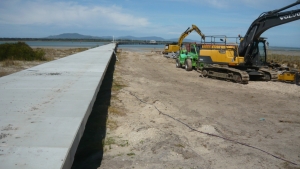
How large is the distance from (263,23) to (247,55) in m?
1.85

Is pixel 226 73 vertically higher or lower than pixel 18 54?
lower

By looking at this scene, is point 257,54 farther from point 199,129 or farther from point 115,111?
point 115,111

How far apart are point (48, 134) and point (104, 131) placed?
3176 millimetres

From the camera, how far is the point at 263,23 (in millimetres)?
15023

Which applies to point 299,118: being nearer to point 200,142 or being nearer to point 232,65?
point 200,142

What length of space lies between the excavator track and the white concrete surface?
9486mm

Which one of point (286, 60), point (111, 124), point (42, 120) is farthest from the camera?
point (286, 60)

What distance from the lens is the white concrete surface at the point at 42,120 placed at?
294 cm

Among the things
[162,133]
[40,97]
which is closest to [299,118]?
[162,133]

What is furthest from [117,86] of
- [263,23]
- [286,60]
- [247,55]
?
[286,60]

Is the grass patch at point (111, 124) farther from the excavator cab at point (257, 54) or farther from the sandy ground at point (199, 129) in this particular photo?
the excavator cab at point (257, 54)

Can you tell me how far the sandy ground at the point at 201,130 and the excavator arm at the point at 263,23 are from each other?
164 inches

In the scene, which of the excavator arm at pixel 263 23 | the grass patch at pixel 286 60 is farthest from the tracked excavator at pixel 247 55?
the grass patch at pixel 286 60

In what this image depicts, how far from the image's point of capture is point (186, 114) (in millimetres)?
8469
